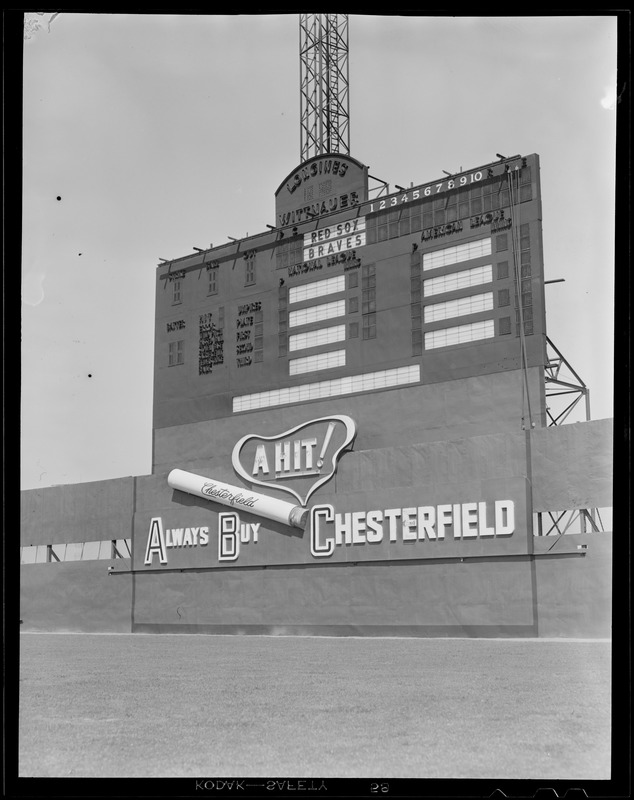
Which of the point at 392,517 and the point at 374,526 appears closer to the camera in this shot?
the point at 392,517

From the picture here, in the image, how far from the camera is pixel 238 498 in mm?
34094

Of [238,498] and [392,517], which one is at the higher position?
[238,498]

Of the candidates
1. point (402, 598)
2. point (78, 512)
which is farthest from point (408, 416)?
point (78, 512)

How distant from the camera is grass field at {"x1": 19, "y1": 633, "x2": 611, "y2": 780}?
611 centimetres

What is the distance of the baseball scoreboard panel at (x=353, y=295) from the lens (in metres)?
28.3

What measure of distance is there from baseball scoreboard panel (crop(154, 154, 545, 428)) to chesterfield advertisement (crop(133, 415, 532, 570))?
6.39 ft

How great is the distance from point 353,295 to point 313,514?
7.23m

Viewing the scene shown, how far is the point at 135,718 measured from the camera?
29.2 ft

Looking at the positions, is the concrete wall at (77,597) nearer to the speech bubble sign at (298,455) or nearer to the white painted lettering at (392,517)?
the speech bubble sign at (298,455)

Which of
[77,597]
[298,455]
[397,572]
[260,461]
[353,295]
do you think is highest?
[353,295]

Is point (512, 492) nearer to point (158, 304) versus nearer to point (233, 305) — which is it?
point (233, 305)

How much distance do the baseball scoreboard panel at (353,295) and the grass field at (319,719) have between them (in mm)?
13006

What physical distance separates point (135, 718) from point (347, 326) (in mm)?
23307

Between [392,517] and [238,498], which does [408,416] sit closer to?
[392,517]
